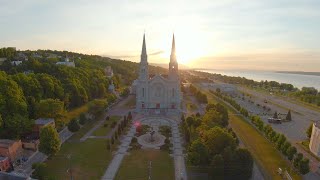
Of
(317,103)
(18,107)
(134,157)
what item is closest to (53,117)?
(18,107)

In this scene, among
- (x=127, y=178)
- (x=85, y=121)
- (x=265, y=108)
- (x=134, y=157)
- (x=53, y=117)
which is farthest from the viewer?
(x=265, y=108)

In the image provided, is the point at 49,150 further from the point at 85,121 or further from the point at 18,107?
the point at 85,121

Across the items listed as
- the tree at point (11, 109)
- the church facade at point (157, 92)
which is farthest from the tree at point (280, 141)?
the tree at point (11, 109)

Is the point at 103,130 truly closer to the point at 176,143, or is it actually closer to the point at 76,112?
the point at 176,143

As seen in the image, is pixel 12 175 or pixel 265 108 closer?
pixel 12 175

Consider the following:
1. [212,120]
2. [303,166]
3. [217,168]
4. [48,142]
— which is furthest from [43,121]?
[303,166]

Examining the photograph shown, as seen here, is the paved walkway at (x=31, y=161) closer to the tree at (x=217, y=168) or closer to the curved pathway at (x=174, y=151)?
the curved pathway at (x=174, y=151)
